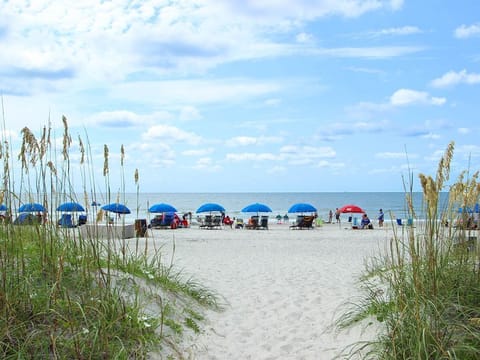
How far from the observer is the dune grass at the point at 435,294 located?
3.54m

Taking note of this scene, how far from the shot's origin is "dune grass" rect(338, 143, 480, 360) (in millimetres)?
3539

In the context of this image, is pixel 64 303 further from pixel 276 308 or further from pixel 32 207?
pixel 276 308

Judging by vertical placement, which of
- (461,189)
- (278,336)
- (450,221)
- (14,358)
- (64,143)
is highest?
(64,143)

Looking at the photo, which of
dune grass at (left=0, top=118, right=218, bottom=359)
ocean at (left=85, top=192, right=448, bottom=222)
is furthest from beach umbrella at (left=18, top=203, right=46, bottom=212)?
ocean at (left=85, top=192, right=448, bottom=222)

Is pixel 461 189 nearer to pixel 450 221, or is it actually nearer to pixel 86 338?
pixel 450 221

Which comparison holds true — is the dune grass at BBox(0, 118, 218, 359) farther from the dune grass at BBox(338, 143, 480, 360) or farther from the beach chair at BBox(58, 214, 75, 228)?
the dune grass at BBox(338, 143, 480, 360)

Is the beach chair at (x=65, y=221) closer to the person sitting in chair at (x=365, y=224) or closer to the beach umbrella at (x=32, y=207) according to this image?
the beach umbrella at (x=32, y=207)

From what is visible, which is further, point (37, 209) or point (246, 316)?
point (246, 316)

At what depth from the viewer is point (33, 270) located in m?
4.41

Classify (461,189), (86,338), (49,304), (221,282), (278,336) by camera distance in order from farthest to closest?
(221,282), (278,336), (461,189), (49,304), (86,338)

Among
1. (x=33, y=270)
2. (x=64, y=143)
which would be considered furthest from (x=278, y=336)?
(x=64, y=143)

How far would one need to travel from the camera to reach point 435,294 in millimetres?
3996

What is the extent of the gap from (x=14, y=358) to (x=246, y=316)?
2890 mm

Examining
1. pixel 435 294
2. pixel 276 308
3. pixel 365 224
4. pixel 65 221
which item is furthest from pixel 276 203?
pixel 435 294
